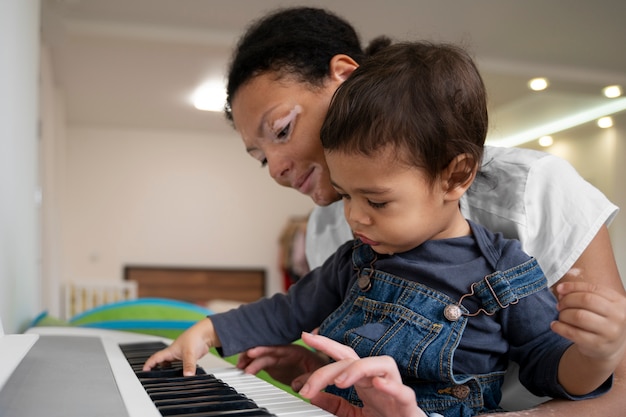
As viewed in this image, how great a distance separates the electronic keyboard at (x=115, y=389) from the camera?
1.67 ft

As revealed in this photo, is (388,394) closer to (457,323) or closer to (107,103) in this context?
(457,323)

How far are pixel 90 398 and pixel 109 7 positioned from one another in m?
3.03

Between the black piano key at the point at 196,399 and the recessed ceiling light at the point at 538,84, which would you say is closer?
the black piano key at the point at 196,399

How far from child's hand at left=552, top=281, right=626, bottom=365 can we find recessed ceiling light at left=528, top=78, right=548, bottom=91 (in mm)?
705

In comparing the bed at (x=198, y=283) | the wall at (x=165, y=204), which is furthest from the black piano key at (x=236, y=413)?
the wall at (x=165, y=204)

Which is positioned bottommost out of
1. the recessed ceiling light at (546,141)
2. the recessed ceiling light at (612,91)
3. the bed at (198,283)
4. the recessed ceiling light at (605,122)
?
the bed at (198,283)

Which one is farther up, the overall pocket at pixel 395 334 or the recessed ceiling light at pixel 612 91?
the recessed ceiling light at pixel 612 91

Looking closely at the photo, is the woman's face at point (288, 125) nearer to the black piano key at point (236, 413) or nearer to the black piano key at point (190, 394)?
the black piano key at point (190, 394)

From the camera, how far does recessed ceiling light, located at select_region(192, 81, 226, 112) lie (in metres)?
4.75

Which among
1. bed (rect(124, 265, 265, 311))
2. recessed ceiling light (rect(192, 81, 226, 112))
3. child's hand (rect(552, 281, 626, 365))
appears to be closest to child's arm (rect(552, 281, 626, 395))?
child's hand (rect(552, 281, 626, 365))

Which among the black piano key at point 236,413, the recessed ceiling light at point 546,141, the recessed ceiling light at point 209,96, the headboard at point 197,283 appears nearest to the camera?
the black piano key at point 236,413

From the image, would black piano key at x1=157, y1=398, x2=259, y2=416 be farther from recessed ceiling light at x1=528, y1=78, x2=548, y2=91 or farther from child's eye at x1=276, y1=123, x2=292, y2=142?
recessed ceiling light at x1=528, y1=78, x2=548, y2=91

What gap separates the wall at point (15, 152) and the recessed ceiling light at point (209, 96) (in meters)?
3.02

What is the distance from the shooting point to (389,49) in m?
0.90
